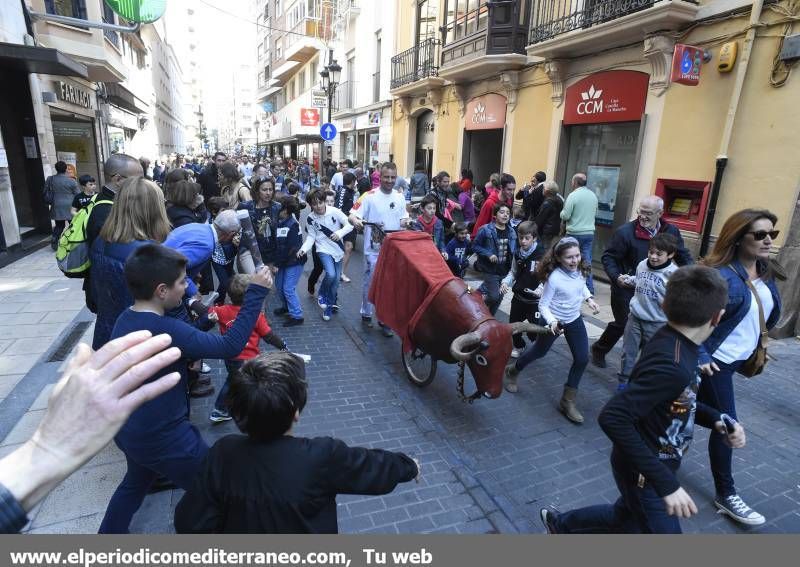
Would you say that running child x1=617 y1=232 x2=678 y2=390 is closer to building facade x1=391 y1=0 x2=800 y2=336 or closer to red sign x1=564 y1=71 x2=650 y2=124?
building facade x1=391 y1=0 x2=800 y2=336

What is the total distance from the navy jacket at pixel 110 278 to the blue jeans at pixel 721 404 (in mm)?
3619

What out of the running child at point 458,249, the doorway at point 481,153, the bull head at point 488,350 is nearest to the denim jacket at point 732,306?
the bull head at point 488,350

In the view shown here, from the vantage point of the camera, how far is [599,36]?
26.7 ft

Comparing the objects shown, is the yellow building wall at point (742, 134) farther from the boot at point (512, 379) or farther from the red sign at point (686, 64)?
the boot at point (512, 379)

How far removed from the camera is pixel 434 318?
4.00 meters

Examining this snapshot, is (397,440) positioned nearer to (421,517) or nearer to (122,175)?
(421,517)

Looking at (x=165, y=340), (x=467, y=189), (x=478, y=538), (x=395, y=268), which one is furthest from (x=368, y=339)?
(x=467, y=189)

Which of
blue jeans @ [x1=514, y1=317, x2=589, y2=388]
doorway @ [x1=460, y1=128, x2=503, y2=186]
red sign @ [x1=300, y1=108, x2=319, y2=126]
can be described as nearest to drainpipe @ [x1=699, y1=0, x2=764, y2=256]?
blue jeans @ [x1=514, y1=317, x2=589, y2=388]

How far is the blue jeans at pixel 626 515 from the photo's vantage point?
2068mm

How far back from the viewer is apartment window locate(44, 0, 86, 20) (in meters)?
10.7

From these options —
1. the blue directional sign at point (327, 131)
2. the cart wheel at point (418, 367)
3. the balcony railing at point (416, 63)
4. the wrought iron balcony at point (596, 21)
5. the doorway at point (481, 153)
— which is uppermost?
the balcony railing at point (416, 63)

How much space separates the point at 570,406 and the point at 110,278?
12.5 feet

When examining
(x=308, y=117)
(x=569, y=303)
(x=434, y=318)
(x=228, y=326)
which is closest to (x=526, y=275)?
(x=569, y=303)

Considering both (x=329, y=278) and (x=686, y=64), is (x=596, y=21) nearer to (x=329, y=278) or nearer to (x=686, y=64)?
(x=686, y=64)
